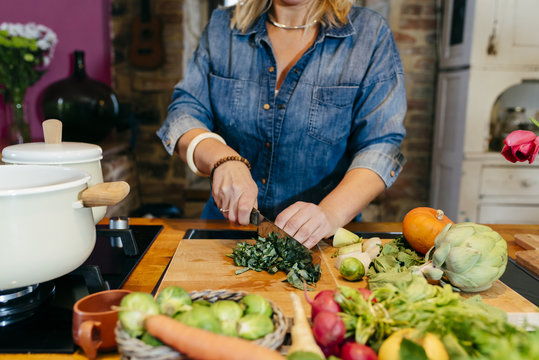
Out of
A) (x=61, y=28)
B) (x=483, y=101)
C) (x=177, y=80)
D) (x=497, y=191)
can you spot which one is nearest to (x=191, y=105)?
(x=61, y=28)

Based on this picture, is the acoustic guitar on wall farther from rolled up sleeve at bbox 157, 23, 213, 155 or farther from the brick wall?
rolled up sleeve at bbox 157, 23, 213, 155

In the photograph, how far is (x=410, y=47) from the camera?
306 centimetres

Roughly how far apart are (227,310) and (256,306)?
0.04 metres

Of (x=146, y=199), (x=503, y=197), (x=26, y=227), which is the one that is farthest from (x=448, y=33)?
(x=26, y=227)

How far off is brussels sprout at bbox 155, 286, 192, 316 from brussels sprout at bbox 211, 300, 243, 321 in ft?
0.12

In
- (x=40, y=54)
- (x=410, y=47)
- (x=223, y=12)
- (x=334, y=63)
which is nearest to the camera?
(x=334, y=63)

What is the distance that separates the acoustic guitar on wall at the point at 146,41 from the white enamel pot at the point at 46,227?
232 cm

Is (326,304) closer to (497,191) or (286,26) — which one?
(286,26)

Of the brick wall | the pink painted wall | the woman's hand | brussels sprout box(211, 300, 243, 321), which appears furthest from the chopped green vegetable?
the brick wall

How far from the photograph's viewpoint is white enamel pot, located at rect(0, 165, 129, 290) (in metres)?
0.61

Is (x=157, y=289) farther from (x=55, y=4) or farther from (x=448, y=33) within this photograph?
(x=448, y=33)

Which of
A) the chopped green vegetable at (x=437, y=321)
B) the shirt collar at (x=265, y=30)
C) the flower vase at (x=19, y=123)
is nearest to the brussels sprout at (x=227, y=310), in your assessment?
the chopped green vegetable at (x=437, y=321)

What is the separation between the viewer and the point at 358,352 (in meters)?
0.52

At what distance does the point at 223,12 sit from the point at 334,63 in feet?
1.43
